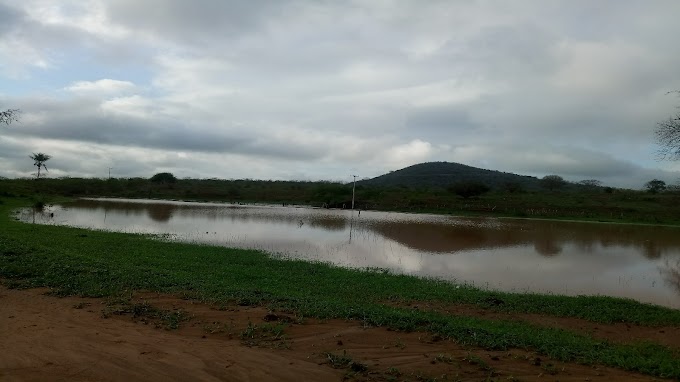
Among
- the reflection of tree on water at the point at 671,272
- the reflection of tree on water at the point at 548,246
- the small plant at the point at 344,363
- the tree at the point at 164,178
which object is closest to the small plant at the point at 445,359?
the small plant at the point at 344,363

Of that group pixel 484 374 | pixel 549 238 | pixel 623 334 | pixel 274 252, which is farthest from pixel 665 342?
pixel 549 238

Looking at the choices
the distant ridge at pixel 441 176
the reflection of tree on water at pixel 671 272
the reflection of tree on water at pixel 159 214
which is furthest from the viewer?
the distant ridge at pixel 441 176

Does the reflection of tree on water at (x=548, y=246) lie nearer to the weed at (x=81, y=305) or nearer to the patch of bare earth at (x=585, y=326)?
the patch of bare earth at (x=585, y=326)

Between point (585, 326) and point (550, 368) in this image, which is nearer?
point (550, 368)

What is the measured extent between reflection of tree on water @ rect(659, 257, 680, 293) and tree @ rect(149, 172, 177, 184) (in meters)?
92.0

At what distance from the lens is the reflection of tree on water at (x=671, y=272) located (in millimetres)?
16688

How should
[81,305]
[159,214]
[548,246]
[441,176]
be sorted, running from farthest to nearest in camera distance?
[441,176] < [159,214] < [548,246] < [81,305]

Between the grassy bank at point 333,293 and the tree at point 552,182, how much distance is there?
9821cm

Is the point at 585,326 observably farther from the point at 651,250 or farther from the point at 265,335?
the point at 651,250

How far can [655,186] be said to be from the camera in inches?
3184

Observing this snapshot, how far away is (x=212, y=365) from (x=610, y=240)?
32.8 metres

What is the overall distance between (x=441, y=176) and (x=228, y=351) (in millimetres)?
142013

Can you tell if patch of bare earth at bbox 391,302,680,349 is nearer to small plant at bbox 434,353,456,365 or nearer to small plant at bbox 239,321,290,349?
small plant at bbox 434,353,456,365

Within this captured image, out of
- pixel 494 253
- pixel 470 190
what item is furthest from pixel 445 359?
pixel 470 190
